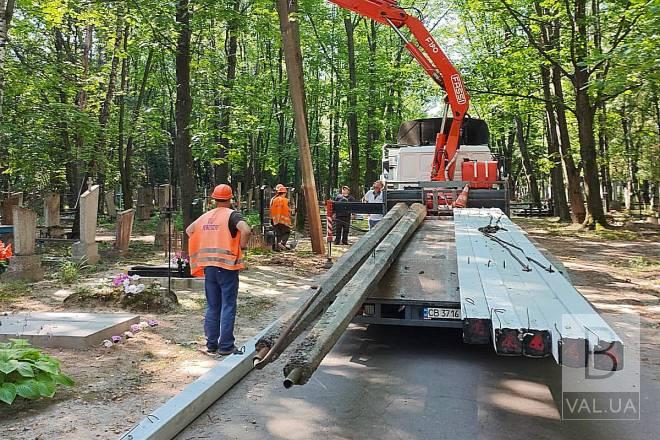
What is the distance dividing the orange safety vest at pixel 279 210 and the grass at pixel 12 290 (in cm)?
644

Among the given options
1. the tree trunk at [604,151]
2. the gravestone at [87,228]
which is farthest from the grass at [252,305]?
the tree trunk at [604,151]

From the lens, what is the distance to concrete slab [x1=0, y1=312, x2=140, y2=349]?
21.2 ft

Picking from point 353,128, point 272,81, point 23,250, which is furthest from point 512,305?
point 272,81

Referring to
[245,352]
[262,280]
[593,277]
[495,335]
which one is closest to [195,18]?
[262,280]

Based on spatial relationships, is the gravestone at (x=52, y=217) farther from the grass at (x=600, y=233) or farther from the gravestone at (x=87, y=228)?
the grass at (x=600, y=233)

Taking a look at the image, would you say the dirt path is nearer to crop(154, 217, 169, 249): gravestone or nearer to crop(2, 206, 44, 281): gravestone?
crop(2, 206, 44, 281): gravestone

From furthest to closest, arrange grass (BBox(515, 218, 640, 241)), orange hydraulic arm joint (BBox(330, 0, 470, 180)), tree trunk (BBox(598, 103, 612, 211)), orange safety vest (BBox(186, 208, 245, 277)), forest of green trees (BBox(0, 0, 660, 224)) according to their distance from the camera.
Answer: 1. tree trunk (BBox(598, 103, 612, 211))
2. grass (BBox(515, 218, 640, 241))
3. orange hydraulic arm joint (BBox(330, 0, 470, 180))
4. forest of green trees (BBox(0, 0, 660, 224))
5. orange safety vest (BBox(186, 208, 245, 277))

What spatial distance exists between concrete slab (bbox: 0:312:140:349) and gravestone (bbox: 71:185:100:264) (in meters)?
5.22

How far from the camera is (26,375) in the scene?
185 inches

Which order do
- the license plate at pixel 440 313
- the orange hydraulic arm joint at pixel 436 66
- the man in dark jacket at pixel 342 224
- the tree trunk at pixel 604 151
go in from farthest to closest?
the tree trunk at pixel 604 151 < the man in dark jacket at pixel 342 224 < the orange hydraulic arm joint at pixel 436 66 < the license plate at pixel 440 313

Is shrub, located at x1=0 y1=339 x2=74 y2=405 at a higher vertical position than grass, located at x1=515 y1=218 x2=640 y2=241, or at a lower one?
lower

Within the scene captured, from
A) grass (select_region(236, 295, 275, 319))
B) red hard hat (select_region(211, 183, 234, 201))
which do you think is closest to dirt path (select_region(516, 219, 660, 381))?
red hard hat (select_region(211, 183, 234, 201))

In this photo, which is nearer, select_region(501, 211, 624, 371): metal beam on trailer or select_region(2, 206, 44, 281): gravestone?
select_region(501, 211, 624, 371): metal beam on trailer

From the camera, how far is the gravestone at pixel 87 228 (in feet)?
40.7
